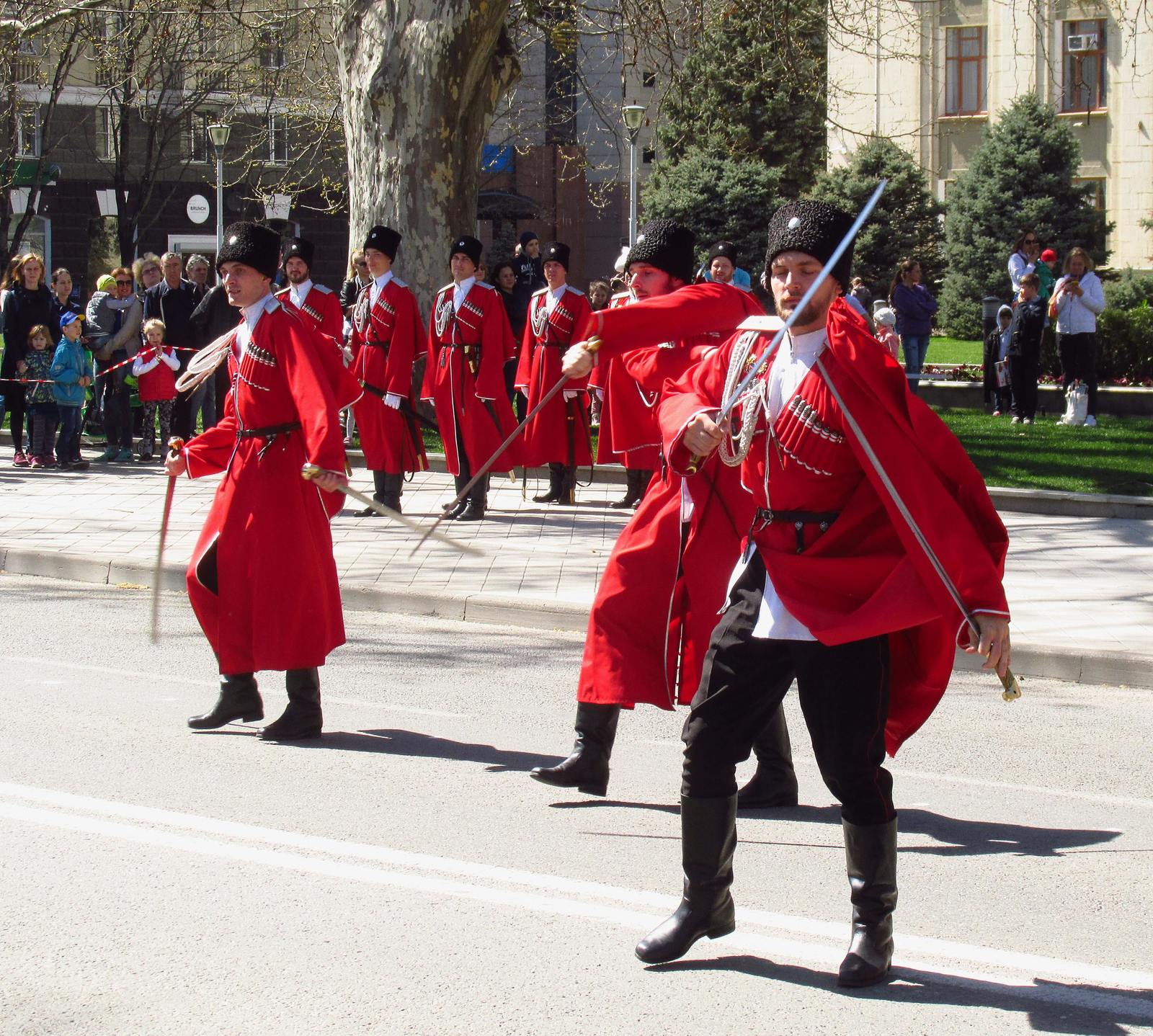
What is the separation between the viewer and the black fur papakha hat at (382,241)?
12.5m

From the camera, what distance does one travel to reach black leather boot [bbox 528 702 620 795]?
20.0 ft

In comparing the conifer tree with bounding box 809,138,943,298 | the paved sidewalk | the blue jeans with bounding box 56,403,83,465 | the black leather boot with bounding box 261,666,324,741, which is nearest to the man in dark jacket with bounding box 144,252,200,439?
the blue jeans with bounding box 56,403,83,465

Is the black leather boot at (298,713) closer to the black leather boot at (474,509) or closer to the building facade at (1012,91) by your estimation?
the black leather boot at (474,509)

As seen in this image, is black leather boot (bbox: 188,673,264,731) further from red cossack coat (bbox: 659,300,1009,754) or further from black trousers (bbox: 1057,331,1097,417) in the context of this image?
black trousers (bbox: 1057,331,1097,417)

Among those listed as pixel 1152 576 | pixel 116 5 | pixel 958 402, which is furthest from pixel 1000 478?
pixel 116 5

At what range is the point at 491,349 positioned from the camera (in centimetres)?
1359

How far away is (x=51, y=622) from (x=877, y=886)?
651cm

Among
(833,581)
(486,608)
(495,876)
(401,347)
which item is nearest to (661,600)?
(495,876)

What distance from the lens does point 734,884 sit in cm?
521

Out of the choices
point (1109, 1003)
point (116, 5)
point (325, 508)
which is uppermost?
point (116, 5)

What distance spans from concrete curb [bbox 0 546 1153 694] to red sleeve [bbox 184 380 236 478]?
291cm

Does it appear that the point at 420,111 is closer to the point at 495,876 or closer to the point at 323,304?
the point at 323,304

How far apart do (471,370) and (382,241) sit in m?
1.44

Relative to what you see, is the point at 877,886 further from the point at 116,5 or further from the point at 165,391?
the point at 116,5
